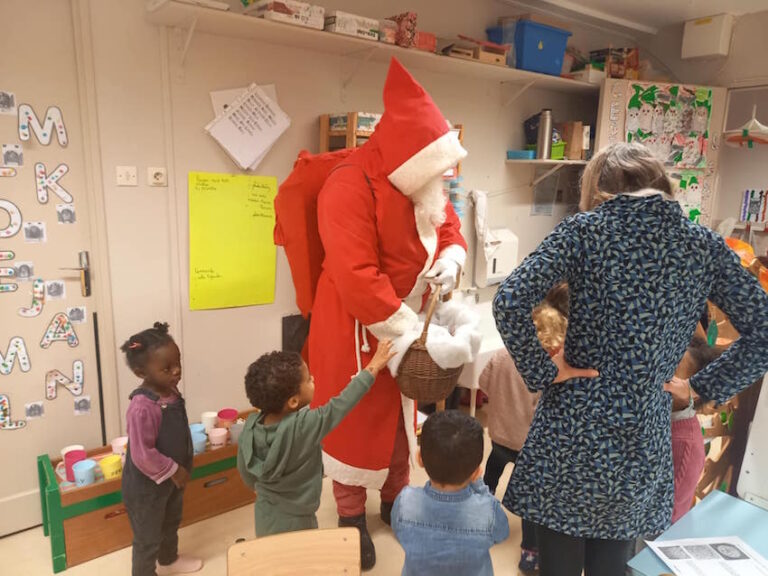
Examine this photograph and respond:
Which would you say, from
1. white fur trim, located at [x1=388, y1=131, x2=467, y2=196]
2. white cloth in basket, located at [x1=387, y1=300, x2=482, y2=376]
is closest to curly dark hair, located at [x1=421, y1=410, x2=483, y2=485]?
white cloth in basket, located at [x1=387, y1=300, x2=482, y2=376]

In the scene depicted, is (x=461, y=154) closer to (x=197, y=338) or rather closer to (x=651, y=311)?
(x=651, y=311)

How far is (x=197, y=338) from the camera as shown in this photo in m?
2.53

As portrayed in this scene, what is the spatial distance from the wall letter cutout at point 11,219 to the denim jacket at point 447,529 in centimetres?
174

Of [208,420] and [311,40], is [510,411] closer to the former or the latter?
[208,420]

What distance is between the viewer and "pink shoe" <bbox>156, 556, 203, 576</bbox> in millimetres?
2002

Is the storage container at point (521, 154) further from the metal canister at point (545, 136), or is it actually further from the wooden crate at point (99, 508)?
the wooden crate at point (99, 508)

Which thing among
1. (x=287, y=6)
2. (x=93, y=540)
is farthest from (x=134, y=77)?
(x=93, y=540)

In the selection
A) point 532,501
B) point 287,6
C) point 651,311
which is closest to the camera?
point 651,311

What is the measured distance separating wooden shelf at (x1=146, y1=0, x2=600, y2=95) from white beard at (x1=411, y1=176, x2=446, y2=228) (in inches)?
34.2

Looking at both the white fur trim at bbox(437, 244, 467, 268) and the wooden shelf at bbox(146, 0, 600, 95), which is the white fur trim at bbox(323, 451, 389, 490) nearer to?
the white fur trim at bbox(437, 244, 467, 268)

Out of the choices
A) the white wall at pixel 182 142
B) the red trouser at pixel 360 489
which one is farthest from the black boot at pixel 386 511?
the white wall at pixel 182 142

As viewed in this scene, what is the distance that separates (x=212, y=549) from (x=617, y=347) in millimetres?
1743

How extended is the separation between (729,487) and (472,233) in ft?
6.22

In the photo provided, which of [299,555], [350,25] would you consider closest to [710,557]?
[299,555]
